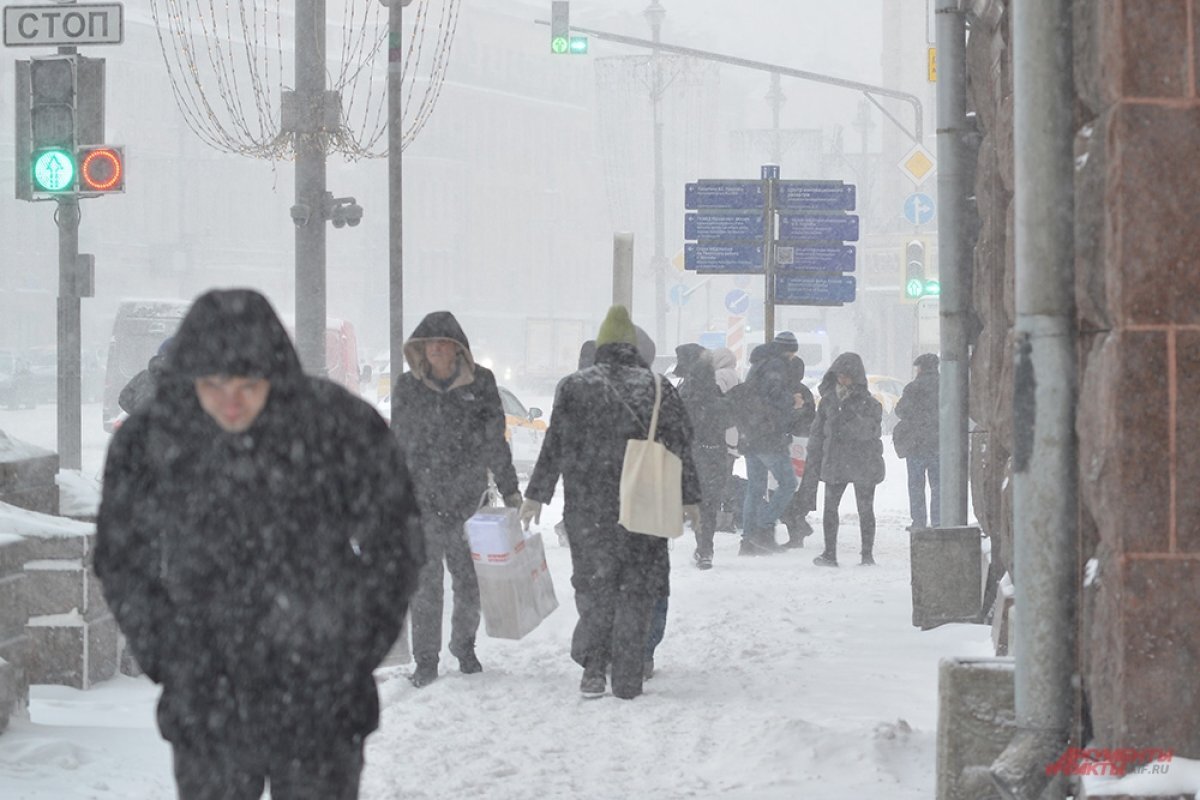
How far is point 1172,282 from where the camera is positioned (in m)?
4.03

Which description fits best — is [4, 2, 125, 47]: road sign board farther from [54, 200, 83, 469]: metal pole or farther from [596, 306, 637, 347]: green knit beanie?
[596, 306, 637, 347]: green knit beanie

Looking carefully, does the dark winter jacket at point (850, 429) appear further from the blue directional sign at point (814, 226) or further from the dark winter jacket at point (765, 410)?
the blue directional sign at point (814, 226)

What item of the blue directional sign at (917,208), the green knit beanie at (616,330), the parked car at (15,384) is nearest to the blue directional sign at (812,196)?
the green knit beanie at (616,330)

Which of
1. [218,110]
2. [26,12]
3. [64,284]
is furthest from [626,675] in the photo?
[218,110]

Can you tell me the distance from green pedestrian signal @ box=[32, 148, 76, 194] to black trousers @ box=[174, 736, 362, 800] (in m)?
8.14

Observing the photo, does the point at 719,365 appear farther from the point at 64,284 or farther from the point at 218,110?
the point at 218,110

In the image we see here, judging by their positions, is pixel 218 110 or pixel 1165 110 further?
pixel 218 110

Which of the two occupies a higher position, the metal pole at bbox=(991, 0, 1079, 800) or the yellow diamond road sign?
the yellow diamond road sign

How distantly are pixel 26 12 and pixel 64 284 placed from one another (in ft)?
5.62

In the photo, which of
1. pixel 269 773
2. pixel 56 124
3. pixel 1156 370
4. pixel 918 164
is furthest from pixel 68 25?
pixel 918 164

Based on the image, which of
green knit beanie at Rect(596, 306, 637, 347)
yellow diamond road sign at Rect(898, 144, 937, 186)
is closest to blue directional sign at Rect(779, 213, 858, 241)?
green knit beanie at Rect(596, 306, 637, 347)

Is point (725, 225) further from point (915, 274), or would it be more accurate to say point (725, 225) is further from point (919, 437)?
point (915, 274)

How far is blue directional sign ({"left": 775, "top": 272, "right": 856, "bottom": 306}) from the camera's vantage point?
1595 centimetres

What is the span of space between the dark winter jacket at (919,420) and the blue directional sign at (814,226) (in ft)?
5.07
